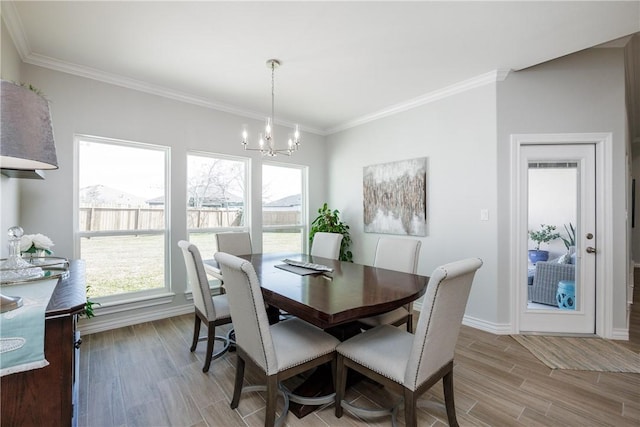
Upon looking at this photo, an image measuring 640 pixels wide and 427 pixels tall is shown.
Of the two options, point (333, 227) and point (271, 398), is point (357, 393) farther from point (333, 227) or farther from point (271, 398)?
point (333, 227)

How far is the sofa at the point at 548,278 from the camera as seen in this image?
10.0 feet

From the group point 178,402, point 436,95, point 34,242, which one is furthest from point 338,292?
point 436,95

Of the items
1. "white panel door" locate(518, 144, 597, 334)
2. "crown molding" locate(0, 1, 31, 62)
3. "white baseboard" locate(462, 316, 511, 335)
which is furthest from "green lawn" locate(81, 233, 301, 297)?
"white panel door" locate(518, 144, 597, 334)

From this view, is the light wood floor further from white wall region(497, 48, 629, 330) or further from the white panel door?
white wall region(497, 48, 629, 330)

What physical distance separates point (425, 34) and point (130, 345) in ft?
12.5

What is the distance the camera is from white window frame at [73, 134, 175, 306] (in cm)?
300

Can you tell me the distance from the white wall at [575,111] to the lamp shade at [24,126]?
3.54 m

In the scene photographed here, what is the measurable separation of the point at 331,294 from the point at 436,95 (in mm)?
2929

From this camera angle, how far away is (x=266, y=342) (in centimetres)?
154

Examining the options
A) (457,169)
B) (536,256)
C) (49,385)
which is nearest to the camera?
(49,385)

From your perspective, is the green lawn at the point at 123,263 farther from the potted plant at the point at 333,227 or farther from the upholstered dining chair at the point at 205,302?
the potted plant at the point at 333,227

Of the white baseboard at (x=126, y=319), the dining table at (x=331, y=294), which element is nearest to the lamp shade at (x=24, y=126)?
the dining table at (x=331, y=294)

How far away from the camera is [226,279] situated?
1752mm

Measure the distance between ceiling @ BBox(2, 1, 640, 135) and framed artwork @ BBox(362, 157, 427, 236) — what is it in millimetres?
1006
